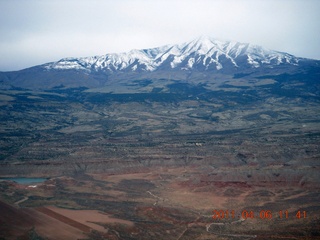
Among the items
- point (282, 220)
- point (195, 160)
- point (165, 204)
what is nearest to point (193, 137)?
point (195, 160)

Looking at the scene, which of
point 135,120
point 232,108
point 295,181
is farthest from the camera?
point 232,108

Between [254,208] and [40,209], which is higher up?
[40,209]

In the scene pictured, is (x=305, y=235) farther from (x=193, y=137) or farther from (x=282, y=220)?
(x=193, y=137)
